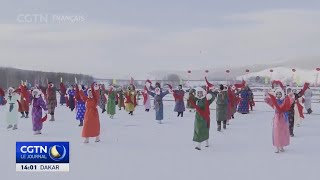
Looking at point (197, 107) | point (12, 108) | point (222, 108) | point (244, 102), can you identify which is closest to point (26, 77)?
point (244, 102)

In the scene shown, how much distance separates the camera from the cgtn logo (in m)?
6.46

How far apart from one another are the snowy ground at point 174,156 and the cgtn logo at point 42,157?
0.18 m

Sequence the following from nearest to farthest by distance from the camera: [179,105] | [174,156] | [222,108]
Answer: [174,156]
[222,108]
[179,105]

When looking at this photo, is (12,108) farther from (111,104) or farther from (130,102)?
(130,102)

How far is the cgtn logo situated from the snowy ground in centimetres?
18

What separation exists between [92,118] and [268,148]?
417 centimetres

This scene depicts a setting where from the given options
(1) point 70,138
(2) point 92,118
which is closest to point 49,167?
(2) point 92,118

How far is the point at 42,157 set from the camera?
267 inches

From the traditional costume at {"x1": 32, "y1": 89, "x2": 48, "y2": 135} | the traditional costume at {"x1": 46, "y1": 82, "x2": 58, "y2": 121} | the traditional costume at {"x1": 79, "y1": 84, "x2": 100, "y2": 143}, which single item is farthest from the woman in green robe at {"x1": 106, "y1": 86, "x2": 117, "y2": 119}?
the traditional costume at {"x1": 79, "y1": 84, "x2": 100, "y2": 143}

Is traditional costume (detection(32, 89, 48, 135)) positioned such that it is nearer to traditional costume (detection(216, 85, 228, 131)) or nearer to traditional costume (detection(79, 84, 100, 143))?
traditional costume (detection(79, 84, 100, 143))

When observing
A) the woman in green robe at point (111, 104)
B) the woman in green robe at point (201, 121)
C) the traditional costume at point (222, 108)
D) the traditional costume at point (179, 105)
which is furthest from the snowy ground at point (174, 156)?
the traditional costume at point (179, 105)

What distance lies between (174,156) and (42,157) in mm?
2525

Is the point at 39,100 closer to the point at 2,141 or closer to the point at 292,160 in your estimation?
the point at 2,141

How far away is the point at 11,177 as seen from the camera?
604 centimetres
